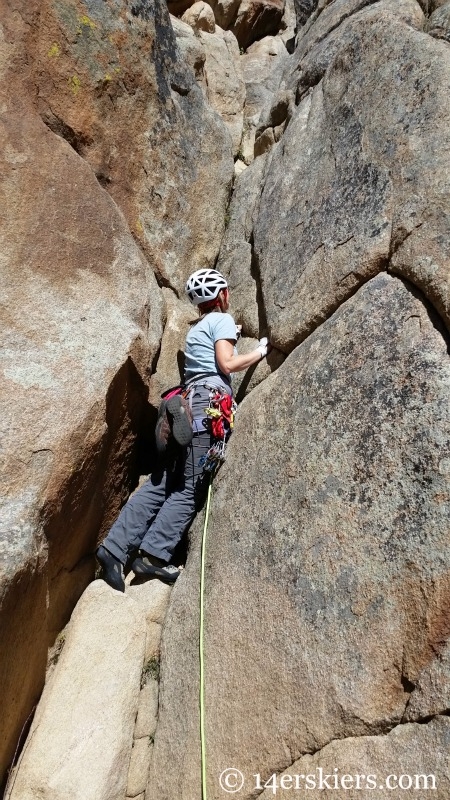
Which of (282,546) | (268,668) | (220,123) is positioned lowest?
(268,668)

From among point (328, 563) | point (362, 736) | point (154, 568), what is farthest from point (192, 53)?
point (362, 736)

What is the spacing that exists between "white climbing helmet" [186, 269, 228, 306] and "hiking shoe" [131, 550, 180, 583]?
2.37m

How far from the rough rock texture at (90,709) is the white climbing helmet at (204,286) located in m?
2.71

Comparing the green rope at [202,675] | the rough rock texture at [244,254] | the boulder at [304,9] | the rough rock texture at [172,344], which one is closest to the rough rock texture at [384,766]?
A: the green rope at [202,675]

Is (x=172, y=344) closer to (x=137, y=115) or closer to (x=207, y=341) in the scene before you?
(x=207, y=341)

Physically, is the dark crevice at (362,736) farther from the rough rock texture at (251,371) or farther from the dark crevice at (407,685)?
the rough rock texture at (251,371)

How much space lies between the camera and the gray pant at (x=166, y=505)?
5.09 metres

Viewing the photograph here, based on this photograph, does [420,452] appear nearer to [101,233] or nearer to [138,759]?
[138,759]

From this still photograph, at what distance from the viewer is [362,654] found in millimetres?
3467

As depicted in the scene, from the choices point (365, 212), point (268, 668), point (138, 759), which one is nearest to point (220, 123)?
point (365, 212)

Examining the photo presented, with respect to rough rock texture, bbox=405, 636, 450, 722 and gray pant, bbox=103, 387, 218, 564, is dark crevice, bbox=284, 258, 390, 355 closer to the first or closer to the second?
gray pant, bbox=103, 387, 218, 564

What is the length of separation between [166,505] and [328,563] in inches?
70.6

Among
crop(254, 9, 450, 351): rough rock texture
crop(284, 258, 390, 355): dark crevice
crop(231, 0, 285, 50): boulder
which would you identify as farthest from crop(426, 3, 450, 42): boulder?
crop(231, 0, 285, 50): boulder

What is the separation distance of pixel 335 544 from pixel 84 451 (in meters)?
1.85
